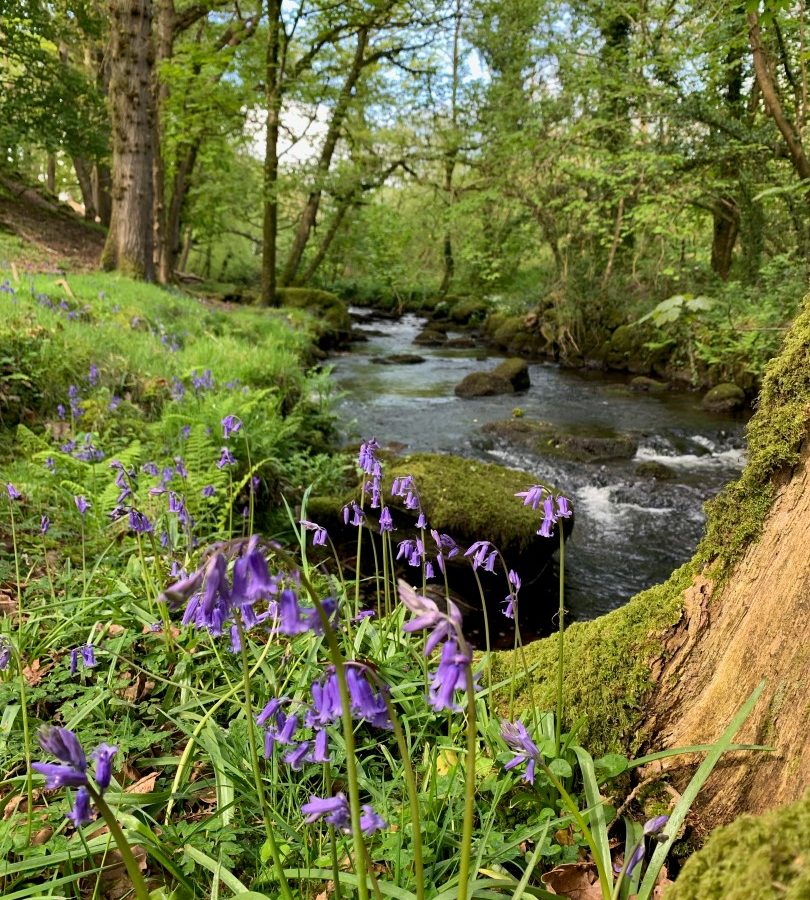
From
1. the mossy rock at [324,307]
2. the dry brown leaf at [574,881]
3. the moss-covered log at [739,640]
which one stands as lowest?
the dry brown leaf at [574,881]

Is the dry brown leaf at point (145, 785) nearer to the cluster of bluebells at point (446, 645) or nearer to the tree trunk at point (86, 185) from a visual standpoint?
the cluster of bluebells at point (446, 645)

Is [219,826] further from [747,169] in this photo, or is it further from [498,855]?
[747,169]

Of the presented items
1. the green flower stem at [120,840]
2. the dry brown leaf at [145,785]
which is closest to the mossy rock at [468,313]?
the dry brown leaf at [145,785]

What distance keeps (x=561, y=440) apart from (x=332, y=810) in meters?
8.93

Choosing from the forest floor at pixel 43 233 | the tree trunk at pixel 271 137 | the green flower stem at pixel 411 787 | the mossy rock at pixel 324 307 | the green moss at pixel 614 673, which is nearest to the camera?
the green flower stem at pixel 411 787

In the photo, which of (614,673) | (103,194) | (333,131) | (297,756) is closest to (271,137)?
(333,131)

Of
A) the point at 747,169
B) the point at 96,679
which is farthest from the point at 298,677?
the point at 747,169

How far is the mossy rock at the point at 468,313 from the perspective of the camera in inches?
1013

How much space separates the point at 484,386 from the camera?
13172mm

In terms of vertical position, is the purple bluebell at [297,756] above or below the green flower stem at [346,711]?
below

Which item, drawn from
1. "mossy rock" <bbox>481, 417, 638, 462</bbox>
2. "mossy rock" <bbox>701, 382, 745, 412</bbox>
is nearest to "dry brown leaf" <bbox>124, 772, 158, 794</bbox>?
"mossy rock" <bbox>481, 417, 638, 462</bbox>

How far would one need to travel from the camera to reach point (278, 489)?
5531 mm

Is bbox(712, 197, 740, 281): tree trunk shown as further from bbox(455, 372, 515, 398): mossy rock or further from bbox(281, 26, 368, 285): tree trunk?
bbox(281, 26, 368, 285): tree trunk

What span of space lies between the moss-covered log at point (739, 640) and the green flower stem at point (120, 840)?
1.51 m
